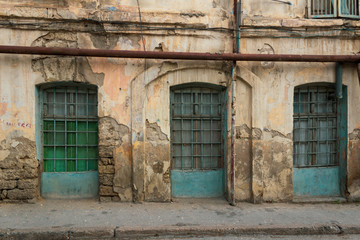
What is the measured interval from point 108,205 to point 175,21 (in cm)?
414

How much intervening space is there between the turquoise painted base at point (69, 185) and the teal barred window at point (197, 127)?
186 cm

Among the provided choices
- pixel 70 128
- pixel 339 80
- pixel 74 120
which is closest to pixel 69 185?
pixel 70 128

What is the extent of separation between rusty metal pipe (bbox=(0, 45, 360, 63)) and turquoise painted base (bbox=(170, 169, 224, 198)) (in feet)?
8.37

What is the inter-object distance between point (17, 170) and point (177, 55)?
410 centimetres

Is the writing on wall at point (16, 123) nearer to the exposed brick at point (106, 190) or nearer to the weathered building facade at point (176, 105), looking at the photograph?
the weathered building facade at point (176, 105)

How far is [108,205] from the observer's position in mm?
5449

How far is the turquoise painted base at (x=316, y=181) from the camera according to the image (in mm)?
6184

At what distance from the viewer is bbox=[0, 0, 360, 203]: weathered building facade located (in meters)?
5.49

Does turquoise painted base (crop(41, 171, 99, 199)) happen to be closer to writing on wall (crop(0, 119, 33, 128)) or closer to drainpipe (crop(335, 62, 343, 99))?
writing on wall (crop(0, 119, 33, 128))

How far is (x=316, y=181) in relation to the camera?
6219 mm

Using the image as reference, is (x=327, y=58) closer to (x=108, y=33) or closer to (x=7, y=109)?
(x=108, y=33)

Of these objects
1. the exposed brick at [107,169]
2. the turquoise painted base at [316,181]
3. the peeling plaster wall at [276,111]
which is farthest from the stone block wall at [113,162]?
the turquoise painted base at [316,181]

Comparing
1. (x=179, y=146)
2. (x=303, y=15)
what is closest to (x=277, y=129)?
(x=179, y=146)

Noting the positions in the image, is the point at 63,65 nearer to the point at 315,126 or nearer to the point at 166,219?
the point at 166,219
